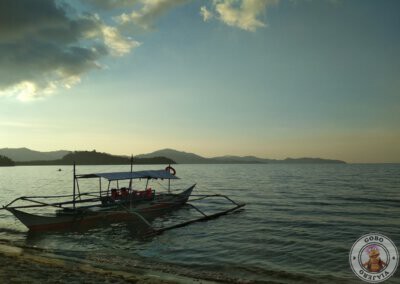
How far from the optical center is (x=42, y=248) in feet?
68.3

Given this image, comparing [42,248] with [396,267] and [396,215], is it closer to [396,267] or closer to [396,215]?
[396,267]

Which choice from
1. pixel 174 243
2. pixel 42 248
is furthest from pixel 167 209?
pixel 42 248

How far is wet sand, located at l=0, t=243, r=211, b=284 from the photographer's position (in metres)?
12.8

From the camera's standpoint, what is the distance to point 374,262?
1584cm

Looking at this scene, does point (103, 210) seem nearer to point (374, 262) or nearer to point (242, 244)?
point (242, 244)

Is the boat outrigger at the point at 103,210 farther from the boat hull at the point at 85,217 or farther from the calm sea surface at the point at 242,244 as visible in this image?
the calm sea surface at the point at 242,244

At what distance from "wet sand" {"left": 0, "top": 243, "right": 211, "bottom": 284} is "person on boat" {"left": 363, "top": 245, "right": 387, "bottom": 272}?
24.4 feet

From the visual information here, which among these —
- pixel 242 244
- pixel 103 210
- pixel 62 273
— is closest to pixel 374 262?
pixel 242 244

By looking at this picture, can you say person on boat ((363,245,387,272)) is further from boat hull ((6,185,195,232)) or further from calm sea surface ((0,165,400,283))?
boat hull ((6,185,195,232))

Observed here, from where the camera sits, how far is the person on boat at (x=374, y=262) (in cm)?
1552

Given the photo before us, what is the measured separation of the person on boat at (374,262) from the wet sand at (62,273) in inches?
293

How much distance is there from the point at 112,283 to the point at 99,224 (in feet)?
53.4

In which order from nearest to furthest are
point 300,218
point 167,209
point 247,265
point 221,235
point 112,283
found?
point 112,283
point 247,265
point 221,235
point 300,218
point 167,209

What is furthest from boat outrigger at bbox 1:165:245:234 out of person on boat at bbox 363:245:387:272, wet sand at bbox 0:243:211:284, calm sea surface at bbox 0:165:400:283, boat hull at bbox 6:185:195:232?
person on boat at bbox 363:245:387:272
